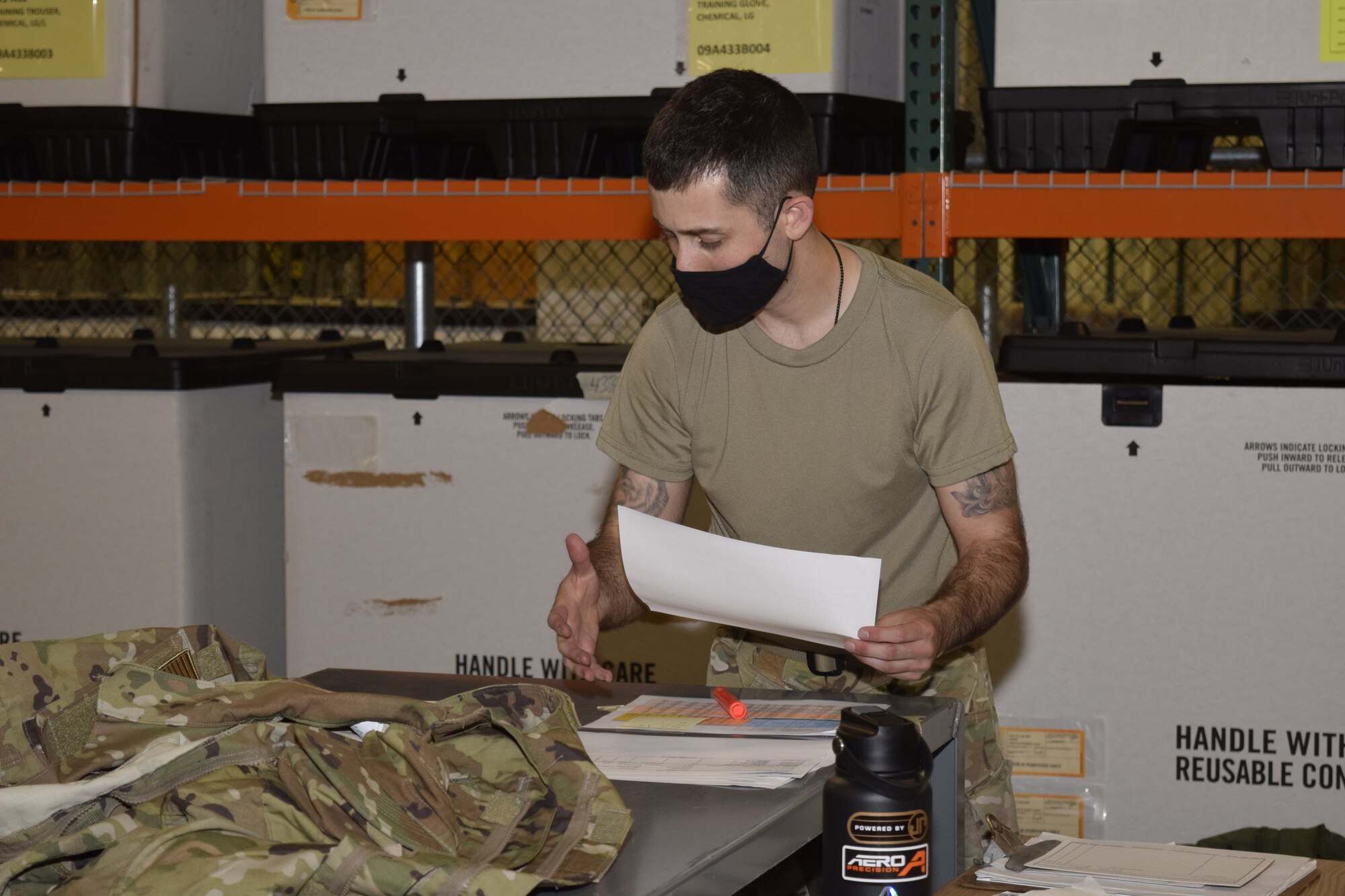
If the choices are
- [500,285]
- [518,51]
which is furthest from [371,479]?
[500,285]

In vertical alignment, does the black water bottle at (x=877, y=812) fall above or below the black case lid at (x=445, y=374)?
below

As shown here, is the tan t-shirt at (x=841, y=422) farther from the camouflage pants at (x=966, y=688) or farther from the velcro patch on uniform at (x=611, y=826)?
the velcro patch on uniform at (x=611, y=826)

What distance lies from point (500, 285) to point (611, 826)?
5482 millimetres

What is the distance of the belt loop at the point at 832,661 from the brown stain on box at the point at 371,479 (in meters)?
0.96

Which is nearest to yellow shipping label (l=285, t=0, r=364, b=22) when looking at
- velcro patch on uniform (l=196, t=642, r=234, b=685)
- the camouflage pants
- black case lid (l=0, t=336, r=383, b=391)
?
black case lid (l=0, t=336, r=383, b=391)

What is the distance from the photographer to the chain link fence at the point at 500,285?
16.2 feet

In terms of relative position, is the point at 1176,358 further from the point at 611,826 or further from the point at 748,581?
the point at 611,826

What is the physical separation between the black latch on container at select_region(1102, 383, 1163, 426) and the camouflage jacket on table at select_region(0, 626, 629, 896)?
1.39m

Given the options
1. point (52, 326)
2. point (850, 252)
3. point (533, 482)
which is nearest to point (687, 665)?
point (533, 482)

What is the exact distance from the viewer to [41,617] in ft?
9.25

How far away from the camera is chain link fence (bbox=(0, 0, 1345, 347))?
4949 millimetres

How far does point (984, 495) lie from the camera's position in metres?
1.83

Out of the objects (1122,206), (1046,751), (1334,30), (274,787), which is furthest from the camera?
(1046,751)

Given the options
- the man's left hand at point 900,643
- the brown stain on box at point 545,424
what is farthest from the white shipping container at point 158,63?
the man's left hand at point 900,643
